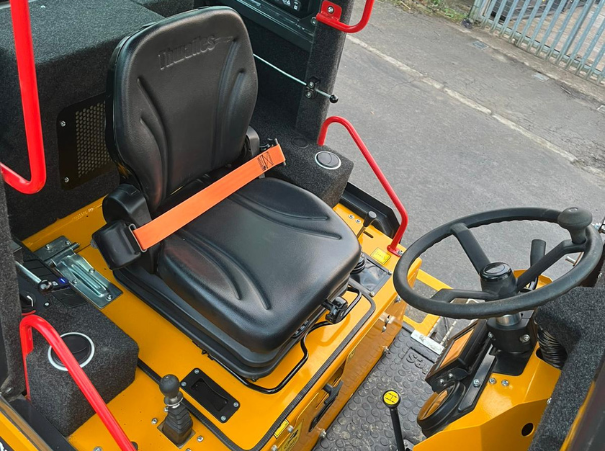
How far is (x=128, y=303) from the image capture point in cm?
178

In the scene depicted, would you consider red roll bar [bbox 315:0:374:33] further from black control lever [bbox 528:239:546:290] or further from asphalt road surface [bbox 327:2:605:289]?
asphalt road surface [bbox 327:2:605:289]

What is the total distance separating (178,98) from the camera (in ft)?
5.13

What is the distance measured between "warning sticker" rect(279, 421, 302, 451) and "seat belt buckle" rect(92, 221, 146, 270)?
0.65 metres

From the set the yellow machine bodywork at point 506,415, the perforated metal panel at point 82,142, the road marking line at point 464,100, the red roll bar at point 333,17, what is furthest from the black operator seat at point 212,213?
the road marking line at point 464,100

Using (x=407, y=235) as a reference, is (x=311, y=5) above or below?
above

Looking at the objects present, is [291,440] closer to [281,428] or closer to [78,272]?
[281,428]

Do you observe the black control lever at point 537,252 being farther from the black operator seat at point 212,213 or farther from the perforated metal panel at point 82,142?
the perforated metal panel at point 82,142

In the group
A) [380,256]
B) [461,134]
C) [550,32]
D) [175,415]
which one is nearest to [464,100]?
[461,134]

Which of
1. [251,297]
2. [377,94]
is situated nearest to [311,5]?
Result: [251,297]

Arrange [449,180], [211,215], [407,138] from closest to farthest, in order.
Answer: [211,215], [449,180], [407,138]

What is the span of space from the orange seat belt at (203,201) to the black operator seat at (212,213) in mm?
28

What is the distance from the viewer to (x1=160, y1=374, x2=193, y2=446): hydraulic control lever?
1.40 metres

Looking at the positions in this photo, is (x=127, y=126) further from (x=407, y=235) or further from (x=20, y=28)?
(x=407, y=235)

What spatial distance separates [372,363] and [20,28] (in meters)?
1.65
